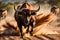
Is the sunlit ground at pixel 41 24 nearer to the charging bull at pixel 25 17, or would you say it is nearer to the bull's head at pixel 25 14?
the charging bull at pixel 25 17

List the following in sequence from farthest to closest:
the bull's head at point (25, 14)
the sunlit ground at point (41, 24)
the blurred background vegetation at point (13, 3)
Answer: the blurred background vegetation at point (13, 3) → the sunlit ground at point (41, 24) → the bull's head at point (25, 14)

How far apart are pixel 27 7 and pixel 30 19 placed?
56 centimetres

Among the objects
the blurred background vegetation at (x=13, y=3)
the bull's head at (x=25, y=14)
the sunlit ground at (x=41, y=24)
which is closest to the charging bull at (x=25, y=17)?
the bull's head at (x=25, y=14)

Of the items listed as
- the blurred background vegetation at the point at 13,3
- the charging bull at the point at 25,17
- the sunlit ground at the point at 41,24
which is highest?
the blurred background vegetation at the point at 13,3

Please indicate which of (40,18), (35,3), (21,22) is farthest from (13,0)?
(21,22)

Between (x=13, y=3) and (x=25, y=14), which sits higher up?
(x=13, y=3)

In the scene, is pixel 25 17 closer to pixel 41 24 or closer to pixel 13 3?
pixel 41 24

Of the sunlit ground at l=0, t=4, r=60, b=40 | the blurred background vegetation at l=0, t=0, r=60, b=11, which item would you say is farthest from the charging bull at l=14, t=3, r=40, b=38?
the blurred background vegetation at l=0, t=0, r=60, b=11

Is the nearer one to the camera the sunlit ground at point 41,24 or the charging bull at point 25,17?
the charging bull at point 25,17

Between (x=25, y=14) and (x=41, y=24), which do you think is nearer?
(x=25, y=14)

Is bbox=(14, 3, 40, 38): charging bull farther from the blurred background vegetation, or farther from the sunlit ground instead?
the blurred background vegetation

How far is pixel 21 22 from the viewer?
9.15m

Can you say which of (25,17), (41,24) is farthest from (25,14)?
(41,24)

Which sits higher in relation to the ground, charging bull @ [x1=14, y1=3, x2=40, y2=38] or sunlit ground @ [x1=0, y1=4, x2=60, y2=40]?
charging bull @ [x1=14, y1=3, x2=40, y2=38]
